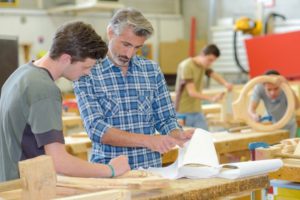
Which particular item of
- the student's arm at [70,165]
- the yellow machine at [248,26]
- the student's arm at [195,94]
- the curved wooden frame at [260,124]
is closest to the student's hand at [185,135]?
the student's arm at [70,165]

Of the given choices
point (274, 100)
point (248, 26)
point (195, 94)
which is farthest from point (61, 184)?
point (248, 26)

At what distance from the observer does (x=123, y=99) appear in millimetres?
2840

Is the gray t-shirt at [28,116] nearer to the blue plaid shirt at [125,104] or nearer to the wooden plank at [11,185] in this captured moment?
the wooden plank at [11,185]

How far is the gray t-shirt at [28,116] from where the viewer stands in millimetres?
2055

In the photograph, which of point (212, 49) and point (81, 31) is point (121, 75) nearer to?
point (81, 31)

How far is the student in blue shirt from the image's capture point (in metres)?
2.74

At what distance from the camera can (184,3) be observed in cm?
1118

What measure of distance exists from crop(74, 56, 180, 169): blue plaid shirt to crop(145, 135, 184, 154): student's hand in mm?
200

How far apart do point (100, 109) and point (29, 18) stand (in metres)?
6.68

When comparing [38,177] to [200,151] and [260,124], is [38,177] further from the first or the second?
[260,124]

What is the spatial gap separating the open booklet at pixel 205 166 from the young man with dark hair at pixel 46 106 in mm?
274

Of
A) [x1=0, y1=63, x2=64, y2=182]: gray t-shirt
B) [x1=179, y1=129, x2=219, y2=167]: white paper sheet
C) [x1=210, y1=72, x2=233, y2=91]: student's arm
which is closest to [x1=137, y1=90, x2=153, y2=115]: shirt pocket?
[x1=179, y1=129, x2=219, y2=167]: white paper sheet

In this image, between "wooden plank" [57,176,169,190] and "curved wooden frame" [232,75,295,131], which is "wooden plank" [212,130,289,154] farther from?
"wooden plank" [57,176,169,190]

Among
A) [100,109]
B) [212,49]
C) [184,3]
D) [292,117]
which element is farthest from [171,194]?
[184,3]
